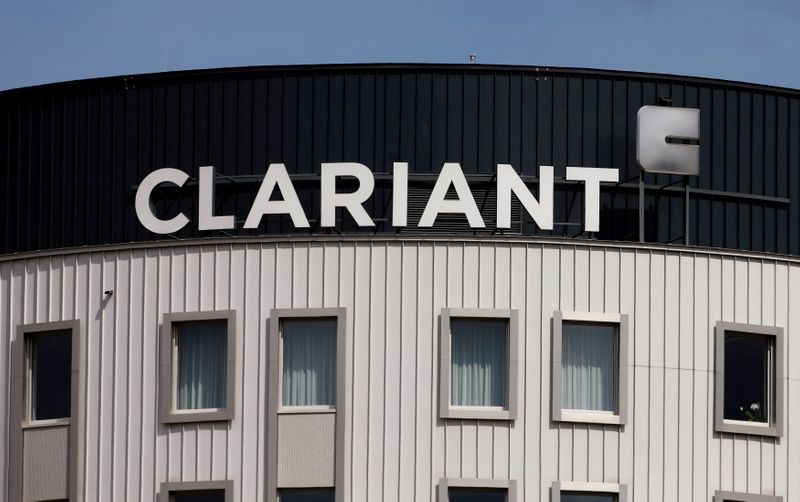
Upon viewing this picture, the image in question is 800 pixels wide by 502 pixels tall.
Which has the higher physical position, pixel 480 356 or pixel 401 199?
pixel 401 199

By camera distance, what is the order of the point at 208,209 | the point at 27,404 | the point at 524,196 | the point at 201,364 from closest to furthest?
the point at 201,364 < the point at 524,196 < the point at 208,209 < the point at 27,404

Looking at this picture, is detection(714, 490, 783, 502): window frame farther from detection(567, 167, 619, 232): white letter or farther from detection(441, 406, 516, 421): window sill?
detection(567, 167, 619, 232): white letter

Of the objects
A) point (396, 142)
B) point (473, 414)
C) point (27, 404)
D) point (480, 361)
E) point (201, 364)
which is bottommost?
point (473, 414)

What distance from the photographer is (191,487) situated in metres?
63.7

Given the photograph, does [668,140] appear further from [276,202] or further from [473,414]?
[276,202]

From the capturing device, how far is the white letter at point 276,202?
6538cm

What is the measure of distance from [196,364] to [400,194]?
6819mm

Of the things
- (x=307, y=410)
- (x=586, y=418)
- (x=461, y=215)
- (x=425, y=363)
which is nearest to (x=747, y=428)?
(x=586, y=418)

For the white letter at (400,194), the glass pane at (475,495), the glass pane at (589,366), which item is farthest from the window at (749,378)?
the white letter at (400,194)

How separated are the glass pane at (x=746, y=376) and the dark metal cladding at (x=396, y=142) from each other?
3.53 m

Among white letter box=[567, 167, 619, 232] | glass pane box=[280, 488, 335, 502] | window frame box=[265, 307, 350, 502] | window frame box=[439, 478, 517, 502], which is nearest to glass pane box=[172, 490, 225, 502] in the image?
window frame box=[265, 307, 350, 502]

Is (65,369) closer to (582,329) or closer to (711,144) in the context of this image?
(582,329)

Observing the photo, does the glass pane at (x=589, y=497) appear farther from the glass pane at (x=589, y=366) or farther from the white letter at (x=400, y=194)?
the white letter at (x=400, y=194)

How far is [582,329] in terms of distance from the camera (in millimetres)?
64812
